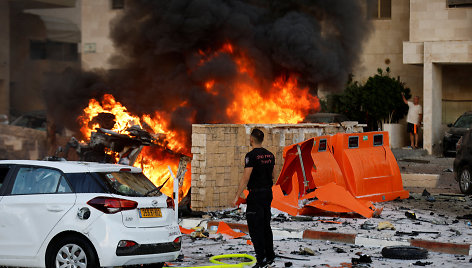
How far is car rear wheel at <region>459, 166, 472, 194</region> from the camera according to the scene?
1662 centimetres

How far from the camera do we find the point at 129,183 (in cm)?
885

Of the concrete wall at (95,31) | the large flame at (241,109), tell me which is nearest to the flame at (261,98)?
the large flame at (241,109)

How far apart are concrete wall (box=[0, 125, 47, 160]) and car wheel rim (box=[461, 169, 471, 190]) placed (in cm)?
1694

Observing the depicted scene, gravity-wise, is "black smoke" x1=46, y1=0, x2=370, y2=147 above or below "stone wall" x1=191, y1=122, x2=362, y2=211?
above

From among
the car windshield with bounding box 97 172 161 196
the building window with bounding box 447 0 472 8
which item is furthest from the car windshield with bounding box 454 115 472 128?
the car windshield with bounding box 97 172 161 196

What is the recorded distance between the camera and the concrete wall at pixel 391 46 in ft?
101

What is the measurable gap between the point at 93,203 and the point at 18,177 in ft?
3.68

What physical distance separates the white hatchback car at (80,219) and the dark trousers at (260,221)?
97cm

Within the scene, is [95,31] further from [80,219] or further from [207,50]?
[80,219]

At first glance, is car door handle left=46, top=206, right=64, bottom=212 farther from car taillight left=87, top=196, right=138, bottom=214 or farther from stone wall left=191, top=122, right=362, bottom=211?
stone wall left=191, top=122, right=362, bottom=211

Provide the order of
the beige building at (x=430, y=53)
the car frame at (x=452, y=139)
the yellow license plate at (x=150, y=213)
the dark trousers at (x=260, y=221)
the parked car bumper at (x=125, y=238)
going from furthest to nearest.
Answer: the beige building at (x=430, y=53) → the car frame at (x=452, y=139) → the dark trousers at (x=260, y=221) → the yellow license plate at (x=150, y=213) → the parked car bumper at (x=125, y=238)

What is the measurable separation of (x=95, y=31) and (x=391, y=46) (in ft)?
50.8

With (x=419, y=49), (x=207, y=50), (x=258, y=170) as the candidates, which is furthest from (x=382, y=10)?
(x=258, y=170)

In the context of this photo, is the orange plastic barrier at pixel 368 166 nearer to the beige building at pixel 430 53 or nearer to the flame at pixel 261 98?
the flame at pixel 261 98
